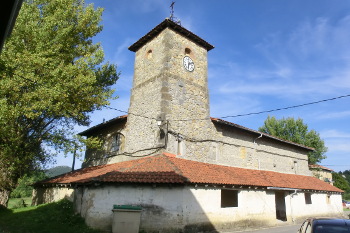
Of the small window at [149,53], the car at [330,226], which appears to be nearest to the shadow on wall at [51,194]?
the small window at [149,53]

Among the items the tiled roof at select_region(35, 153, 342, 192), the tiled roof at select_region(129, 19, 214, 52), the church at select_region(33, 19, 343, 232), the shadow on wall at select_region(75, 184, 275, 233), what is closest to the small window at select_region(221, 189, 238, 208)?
the church at select_region(33, 19, 343, 232)

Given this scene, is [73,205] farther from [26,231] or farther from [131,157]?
[131,157]

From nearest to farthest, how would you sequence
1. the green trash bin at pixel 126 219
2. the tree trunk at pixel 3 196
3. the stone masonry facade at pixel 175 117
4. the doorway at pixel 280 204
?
the green trash bin at pixel 126 219
the stone masonry facade at pixel 175 117
the tree trunk at pixel 3 196
the doorway at pixel 280 204

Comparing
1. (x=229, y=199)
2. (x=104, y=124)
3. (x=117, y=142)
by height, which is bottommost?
(x=229, y=199)

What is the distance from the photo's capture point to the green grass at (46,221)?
1121 cm

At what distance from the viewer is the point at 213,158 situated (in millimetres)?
16328

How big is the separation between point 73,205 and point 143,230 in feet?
16.7

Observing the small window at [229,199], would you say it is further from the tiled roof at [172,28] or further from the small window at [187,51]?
the tiled roof at [172,28]

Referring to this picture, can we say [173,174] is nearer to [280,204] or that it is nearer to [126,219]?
[126,219]

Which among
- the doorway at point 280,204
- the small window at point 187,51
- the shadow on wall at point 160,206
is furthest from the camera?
the doorway at point 280,204

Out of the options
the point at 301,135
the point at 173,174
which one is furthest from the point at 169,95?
the point at 301,135

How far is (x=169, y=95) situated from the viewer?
50.0 ft

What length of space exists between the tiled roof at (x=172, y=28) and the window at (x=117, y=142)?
670cm

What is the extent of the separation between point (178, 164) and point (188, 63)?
24.7ft
